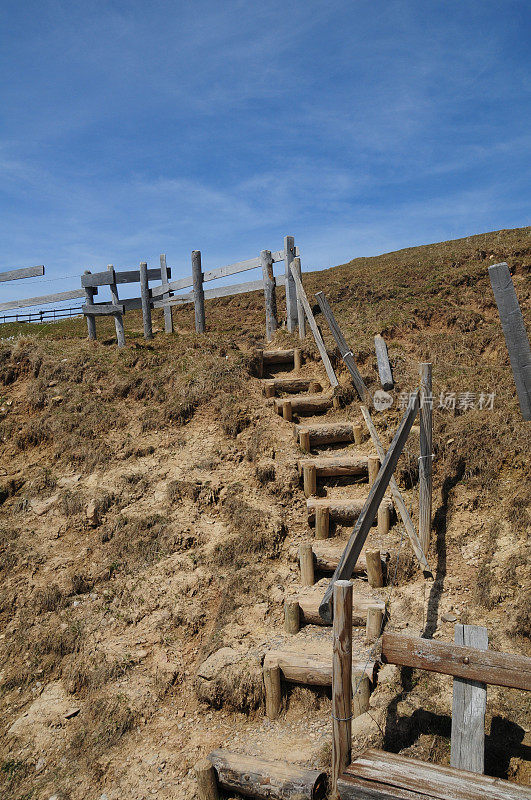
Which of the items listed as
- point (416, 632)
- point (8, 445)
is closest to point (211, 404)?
point (8, 445)

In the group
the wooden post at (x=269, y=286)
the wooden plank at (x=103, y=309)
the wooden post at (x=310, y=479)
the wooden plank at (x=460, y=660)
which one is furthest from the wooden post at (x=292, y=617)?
the wooden plank at (x=103, y=309)

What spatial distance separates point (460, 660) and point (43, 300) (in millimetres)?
12691

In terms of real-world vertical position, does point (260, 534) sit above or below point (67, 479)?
below

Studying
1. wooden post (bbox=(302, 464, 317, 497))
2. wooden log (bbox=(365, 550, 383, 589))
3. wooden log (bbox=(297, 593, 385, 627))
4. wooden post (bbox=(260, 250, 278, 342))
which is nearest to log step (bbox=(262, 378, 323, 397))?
wooden post (bbox=(260, 250, 278, 342))

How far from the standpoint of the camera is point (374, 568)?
6.90m

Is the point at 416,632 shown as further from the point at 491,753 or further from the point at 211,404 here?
the point at 211,404

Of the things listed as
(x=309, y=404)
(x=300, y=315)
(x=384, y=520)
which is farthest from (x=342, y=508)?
(x=300, y=315)

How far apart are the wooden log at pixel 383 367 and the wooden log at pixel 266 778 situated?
6299 millimetres

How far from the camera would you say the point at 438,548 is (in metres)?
7.16

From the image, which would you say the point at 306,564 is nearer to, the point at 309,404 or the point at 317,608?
the point at 317,608

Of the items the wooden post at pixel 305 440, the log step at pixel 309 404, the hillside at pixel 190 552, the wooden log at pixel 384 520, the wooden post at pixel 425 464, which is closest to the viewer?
the hillside at pixel 190 552

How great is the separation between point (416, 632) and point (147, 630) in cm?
345

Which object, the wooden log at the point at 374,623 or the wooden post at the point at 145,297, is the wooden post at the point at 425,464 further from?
the wooden post at the point at 145,297

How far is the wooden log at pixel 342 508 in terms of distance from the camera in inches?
313
